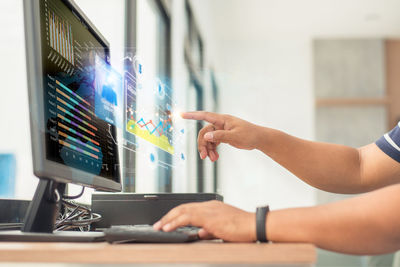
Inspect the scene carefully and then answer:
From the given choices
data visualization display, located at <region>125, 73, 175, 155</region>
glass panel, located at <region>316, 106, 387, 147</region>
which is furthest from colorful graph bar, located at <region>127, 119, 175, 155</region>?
glass panel, located at <region>316, 106, 387, 147</region>

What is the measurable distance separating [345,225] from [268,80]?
578cm

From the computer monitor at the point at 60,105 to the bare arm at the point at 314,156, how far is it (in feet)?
Result: 1.07

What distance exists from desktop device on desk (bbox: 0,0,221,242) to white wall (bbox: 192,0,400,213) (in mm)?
4734

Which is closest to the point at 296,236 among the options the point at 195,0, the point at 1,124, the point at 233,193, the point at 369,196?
the point at 369,196

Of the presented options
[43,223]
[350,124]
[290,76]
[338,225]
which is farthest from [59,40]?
[290,76]

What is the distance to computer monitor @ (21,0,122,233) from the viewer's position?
0.79m

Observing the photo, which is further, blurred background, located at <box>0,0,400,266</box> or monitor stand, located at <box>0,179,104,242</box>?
blurred background, located at <box>0,0,400,266</box>

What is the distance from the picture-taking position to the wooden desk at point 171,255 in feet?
1.92

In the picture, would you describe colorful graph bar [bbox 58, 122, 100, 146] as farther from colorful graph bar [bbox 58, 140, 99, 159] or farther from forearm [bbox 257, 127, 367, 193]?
forearm [bbox 257, 127, 367, 193]

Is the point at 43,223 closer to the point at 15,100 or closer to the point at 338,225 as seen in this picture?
the point at 338,225

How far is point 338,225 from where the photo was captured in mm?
708

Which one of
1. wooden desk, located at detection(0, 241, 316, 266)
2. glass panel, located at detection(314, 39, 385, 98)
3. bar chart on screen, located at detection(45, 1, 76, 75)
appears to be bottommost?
wooden desk, located at detection(0, 241, 316, 266)

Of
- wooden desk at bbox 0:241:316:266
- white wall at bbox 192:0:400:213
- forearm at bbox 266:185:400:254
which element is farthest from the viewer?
white wall at bbox 192:0:400:213

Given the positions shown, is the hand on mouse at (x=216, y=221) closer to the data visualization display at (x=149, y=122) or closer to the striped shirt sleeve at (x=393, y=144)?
the data visualization display at (x=149, y=122)
